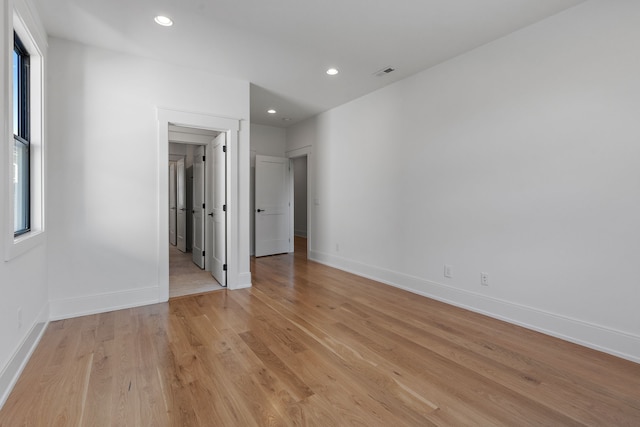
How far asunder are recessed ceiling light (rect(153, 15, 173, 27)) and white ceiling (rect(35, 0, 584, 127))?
0.05m

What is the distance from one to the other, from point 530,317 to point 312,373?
7.05ft

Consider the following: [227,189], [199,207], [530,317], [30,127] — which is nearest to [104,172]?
[30,127]

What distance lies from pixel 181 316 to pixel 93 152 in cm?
189

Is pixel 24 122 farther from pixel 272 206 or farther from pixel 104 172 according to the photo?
pixel 272 206

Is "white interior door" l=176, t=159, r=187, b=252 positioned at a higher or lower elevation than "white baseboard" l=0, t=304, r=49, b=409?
higher

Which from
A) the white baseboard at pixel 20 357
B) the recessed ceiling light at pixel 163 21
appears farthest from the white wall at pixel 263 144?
the white baseboard at pixel 20 357

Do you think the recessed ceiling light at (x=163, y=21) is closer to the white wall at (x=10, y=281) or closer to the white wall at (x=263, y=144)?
the white wall at (x=10, y=281)

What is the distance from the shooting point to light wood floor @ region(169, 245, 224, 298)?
154 inches

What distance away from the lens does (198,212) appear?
5.44 meters

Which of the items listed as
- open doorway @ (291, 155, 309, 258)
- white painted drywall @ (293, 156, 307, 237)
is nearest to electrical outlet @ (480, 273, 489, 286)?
open doorway @ (291, 155, 309, 258)

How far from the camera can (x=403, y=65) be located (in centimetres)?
364

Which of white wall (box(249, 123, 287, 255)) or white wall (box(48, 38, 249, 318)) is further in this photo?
white wall (box(249, 123, 287, 255))

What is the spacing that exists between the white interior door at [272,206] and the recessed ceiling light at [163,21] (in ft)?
11.3

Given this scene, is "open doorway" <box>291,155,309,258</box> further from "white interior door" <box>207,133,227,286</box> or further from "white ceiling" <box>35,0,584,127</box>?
"white ceiling" <box>35,0,584,127</box>
